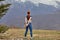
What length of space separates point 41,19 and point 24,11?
5.25 feet

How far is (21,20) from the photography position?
18375mm

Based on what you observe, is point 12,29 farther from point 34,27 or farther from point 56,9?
point 56,9

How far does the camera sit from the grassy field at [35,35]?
16.8 m

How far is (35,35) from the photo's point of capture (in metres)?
17.5

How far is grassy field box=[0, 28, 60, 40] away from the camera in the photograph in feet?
55.2

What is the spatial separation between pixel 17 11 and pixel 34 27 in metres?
1.65

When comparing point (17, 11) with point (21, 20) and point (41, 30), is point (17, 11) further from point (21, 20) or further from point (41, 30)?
point (41, 30)

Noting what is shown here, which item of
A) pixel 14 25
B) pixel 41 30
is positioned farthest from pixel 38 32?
pixel 14 25

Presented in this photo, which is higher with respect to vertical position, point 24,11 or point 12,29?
point 24,11

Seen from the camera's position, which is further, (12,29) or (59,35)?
(12,29)

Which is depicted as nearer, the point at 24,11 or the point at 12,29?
the point at 24,11

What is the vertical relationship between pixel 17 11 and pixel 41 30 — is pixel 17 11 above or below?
above

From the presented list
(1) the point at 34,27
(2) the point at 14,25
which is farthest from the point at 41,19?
(2) the point at 14,25

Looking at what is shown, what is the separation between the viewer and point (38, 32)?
60.5ft
